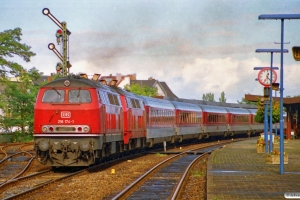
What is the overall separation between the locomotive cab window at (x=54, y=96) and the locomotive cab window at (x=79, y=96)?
300 millimetres

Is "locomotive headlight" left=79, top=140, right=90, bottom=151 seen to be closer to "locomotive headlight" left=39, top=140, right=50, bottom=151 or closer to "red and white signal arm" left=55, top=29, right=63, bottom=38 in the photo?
"locomotive headlight" left=39, top=140, right=50, bottom=151

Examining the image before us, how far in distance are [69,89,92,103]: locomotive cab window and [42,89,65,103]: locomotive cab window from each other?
0.99 feet

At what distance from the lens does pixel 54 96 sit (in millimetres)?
21594

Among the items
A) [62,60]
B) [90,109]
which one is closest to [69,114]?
[90,109]

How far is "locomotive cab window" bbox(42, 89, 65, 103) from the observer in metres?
21.5

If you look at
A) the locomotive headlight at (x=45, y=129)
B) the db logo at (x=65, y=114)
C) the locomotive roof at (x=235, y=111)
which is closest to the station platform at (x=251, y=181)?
the db logo at (x=65, y=114)

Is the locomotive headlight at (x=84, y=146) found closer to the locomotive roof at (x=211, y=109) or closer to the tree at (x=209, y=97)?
the locomotive roof at (x=211, y=109)

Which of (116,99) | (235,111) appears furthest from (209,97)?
(116,99)

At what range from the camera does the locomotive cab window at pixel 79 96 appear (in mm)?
21469

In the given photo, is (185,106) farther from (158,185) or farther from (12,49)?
(158,185)

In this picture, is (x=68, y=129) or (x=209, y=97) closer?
(x=68, y=129)

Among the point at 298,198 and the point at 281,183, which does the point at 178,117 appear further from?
the point at 298,198

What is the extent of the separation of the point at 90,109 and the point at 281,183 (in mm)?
7672

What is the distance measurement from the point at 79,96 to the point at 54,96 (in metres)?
0.91
